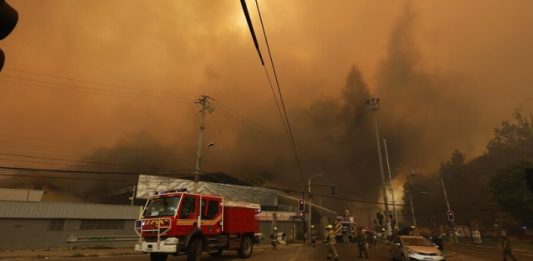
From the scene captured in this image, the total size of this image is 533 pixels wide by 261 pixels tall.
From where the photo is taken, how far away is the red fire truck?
12.5 meters

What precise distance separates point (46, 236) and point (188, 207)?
23325mm

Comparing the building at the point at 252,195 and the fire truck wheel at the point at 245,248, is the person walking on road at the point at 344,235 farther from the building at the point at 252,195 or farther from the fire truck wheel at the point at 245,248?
the fire truck wheel at the point at 245,248

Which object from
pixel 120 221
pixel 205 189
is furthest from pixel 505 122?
pixel 120 221

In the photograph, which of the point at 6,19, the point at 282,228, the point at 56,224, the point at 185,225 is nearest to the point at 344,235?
the point at 282,228

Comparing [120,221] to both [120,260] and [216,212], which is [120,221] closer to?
[120,260]

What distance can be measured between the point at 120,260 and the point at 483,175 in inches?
3840

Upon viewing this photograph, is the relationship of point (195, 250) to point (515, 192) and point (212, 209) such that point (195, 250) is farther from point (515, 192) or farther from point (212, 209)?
point (515, 192)

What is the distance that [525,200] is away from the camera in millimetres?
46281

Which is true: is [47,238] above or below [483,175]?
below

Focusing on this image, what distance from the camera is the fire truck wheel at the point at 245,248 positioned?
17.0 m

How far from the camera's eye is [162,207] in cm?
1339

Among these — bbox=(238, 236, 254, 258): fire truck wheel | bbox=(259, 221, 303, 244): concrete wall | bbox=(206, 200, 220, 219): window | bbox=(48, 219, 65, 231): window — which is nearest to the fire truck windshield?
bbox=(206, 200, 220, 219): window

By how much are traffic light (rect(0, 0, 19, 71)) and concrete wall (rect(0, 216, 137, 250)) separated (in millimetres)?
28633

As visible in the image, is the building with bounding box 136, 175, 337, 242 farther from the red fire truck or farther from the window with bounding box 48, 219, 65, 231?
the red fire truck
